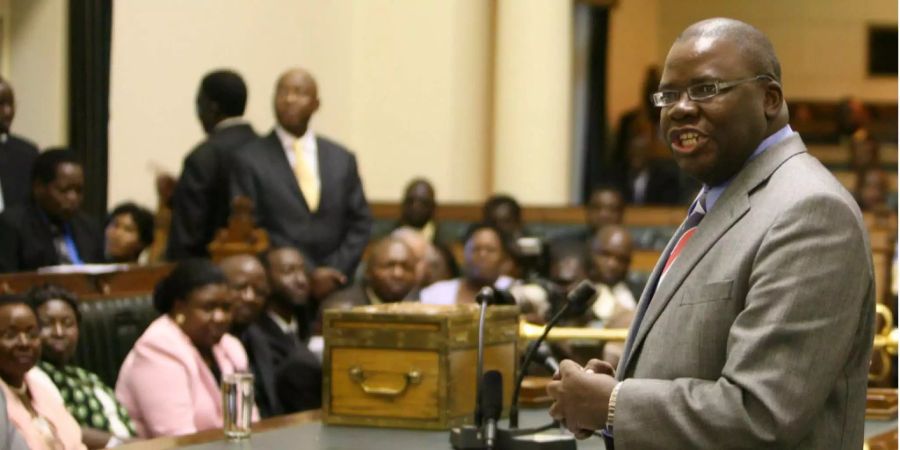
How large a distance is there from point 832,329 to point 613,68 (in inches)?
716

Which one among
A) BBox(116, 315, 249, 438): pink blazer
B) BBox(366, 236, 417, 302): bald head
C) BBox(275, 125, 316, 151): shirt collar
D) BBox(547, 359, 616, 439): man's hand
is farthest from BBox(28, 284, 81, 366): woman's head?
BBox(547, 359, 616, 439): man's hand

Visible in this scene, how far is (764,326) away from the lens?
263 cm

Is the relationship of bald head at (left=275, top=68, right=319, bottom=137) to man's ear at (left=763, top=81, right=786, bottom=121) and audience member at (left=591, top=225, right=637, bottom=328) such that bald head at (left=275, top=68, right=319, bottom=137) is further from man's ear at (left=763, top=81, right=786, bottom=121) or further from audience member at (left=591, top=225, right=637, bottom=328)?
man's ear at (left=763, top=81, right=786, bottom=121)

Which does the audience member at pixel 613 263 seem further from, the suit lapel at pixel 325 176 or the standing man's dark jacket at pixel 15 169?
the standing man's dark jacket at pixel 15 169

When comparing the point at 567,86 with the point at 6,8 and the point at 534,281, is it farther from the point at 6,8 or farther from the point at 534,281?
the point at 534,281

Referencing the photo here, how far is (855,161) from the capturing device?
570 inches

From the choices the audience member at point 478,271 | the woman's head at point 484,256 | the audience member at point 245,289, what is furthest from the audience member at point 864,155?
the audience member at point 245,289

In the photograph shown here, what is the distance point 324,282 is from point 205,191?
1.11 meters

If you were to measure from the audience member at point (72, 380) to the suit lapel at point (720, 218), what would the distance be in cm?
304

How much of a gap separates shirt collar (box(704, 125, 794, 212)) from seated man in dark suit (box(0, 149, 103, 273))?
16.9 ft

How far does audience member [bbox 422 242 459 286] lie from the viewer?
28.2 feet

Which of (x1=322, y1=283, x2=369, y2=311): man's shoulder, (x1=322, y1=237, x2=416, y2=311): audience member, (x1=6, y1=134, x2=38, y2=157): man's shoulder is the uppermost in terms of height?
(x1=6, y1=134, x2=38, y2=157): man's shoulder

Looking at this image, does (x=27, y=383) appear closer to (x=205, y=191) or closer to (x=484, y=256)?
(x=205, y=191)

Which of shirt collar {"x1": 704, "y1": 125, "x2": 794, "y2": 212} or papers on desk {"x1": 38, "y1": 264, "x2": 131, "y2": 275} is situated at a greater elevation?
shirt collar {"x1": 704, "y1": 125, "x2": 794, "y2": 212}
